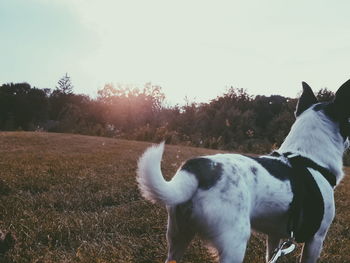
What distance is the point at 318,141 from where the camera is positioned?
3.26m

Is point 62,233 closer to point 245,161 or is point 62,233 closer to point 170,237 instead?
point 170,237

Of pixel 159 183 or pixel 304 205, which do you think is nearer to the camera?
pixel 159 183

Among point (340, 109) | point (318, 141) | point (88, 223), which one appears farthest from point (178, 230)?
point (340, 109)

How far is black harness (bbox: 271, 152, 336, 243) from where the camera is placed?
108 inches

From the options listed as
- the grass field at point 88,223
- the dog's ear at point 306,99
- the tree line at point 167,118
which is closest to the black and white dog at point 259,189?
the dog's ear at point 306,99

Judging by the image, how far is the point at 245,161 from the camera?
8.62 ft

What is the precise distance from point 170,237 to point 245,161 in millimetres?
769

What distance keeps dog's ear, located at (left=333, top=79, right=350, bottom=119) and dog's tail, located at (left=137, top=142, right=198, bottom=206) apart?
1633 mm

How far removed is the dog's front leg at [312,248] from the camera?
117 inches

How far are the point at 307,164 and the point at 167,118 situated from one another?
31.3 meters

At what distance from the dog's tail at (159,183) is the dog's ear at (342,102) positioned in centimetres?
163

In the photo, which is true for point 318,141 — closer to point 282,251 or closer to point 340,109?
point 340,109

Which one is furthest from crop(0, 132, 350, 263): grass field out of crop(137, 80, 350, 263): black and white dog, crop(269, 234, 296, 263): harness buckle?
crop(269, 234, 296, 263): harness buckle

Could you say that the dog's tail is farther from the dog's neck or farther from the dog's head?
the dog's head
